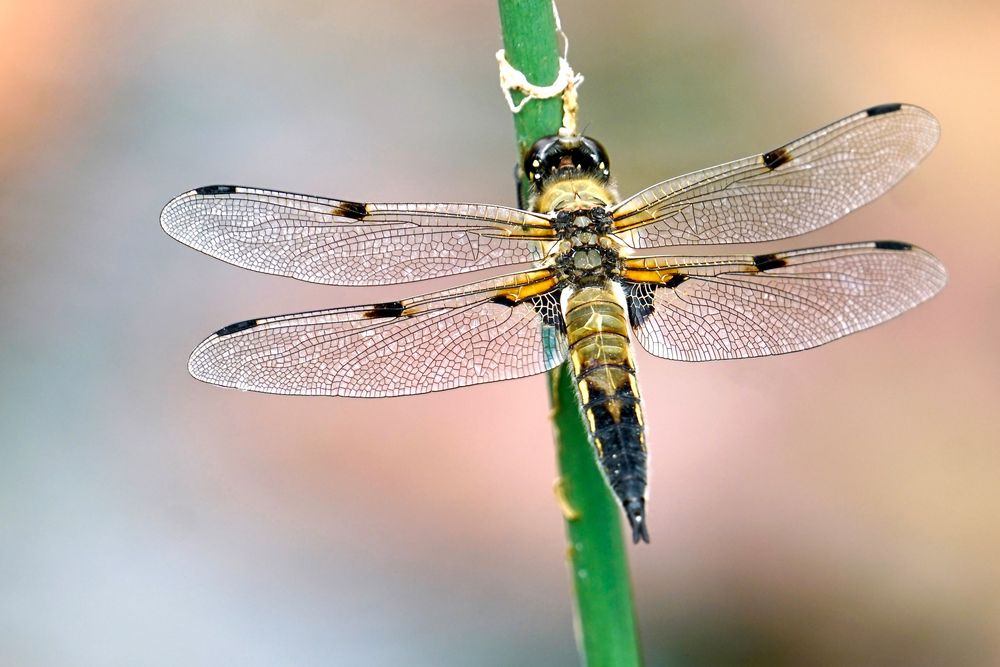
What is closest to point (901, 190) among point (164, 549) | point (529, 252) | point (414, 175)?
point (414, 175)

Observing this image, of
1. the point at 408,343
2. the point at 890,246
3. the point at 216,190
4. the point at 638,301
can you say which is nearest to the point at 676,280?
the point at 638,301

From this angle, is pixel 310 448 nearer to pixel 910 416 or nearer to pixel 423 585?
pixel 423 585

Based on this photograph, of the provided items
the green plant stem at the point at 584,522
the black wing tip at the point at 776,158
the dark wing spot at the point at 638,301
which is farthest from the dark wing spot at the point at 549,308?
the black wing tip at the point at 776,158

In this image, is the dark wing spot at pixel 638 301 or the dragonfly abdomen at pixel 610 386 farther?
the dark wing spot at pixel 638 301

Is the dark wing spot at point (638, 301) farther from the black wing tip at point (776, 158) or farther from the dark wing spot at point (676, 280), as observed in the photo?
the black wing tip at point (776, 158)

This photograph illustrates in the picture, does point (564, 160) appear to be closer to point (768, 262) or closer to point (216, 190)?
point (768, 262)

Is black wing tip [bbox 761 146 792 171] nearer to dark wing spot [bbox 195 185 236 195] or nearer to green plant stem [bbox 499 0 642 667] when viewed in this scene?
green plant stem [bbox 499 0 642 667]

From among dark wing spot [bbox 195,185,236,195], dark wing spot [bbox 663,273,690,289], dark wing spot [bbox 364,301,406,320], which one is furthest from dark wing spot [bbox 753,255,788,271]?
dark wing spot [bbox 195,185,236,195]
